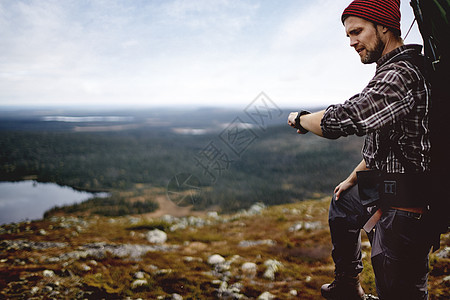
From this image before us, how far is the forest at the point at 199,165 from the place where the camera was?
5442cm

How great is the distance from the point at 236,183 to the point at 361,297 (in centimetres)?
6271

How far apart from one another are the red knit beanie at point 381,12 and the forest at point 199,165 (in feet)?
133

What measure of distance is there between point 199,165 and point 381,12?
7964cm

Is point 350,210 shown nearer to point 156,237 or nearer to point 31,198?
point 156,237

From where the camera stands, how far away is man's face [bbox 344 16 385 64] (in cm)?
156

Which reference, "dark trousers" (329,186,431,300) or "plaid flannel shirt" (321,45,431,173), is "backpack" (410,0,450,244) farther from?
"dark trousers" (329,186,431,300)

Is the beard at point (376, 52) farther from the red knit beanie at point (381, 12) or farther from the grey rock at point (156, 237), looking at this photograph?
the grey rock at point (156, 237)

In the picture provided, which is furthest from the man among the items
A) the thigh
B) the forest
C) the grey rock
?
the forest

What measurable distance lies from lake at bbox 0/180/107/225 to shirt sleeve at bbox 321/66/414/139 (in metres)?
45.5

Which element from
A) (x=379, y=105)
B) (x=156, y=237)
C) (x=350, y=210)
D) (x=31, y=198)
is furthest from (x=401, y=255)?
(x=31, y=198)

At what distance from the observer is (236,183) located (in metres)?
64.5

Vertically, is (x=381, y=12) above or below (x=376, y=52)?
above

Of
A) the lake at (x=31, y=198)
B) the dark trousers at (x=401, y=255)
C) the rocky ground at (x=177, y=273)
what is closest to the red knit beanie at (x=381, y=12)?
the dark trousers at (x=401, y=255)

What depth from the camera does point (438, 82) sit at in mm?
1380
